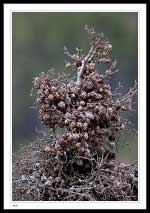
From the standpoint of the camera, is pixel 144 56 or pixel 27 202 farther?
pixel 144 56

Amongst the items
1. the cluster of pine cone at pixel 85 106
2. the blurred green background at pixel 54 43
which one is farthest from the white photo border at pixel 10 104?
the blurred green background at pixel 54 43

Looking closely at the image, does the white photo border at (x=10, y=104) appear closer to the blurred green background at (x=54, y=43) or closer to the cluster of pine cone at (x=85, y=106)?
the cluster of pine cone at (x=85, y=106)

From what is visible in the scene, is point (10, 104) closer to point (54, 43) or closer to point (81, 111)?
point (81, 111)

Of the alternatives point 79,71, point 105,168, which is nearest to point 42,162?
point 105,168

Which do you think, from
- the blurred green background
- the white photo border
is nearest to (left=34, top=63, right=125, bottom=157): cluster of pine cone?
the white photo border

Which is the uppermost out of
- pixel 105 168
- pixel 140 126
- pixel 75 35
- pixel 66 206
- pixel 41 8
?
pixel 75 35

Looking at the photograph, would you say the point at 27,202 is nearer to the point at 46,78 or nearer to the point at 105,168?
the point at 105,168

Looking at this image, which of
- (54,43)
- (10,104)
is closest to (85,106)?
(10,104)

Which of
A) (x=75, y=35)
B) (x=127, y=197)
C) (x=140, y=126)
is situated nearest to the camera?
(x=127, y=197)
